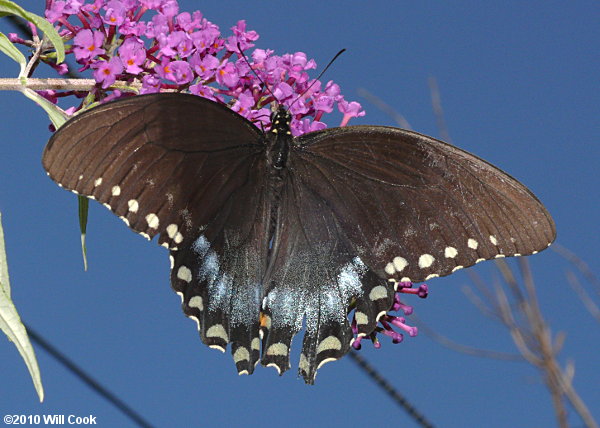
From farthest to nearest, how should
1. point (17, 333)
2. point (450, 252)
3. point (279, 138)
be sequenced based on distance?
point (279, 138)
point (450, 252)
point (17, 333)

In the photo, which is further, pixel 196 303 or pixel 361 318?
pixel 196 303

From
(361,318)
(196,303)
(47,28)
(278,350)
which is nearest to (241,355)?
(278,350)

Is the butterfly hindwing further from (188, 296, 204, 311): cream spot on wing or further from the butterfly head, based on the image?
(188, 296, 204, 311): cream spot on wing

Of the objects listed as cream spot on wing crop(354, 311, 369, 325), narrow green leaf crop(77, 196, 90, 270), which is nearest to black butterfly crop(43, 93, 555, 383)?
cream spot on wing crop(354, 311, 369, 325)

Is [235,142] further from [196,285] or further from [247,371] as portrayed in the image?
[247,371]

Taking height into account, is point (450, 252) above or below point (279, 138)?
below

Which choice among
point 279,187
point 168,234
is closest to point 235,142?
point 279,187

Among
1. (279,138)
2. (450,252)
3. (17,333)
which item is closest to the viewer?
(17,333)

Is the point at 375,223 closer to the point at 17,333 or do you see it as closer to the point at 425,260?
the point at 425,260
